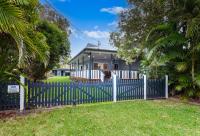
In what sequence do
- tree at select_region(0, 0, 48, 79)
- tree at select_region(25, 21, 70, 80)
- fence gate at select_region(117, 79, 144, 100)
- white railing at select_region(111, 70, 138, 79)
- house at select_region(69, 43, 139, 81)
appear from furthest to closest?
white railing at select_region(111, 70, 138, 79) → house at select_region(69, 43, 139, 81) → tree at select_region(25, 21, 70, 80) → fence gate at select_region(117, 79, 144, 100) → tree at select_region(0, 0, 48, 79)

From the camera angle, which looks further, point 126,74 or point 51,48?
point 126,74

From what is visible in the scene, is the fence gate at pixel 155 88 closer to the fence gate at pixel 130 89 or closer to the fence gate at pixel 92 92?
the fence gate at pixel 130 89

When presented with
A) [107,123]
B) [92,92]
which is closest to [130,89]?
[92,92]

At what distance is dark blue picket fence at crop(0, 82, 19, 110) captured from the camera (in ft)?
25.6

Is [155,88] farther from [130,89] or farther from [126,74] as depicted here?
[126,74]

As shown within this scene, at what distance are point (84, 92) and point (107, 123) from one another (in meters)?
3.37

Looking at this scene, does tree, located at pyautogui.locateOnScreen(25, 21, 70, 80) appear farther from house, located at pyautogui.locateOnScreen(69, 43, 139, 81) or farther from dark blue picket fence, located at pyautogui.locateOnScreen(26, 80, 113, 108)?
house, located at pyautogui.locateOnScreen(69, 43, 139, 81)

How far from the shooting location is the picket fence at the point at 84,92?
835 cm

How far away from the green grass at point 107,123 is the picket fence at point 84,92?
0.84 meters

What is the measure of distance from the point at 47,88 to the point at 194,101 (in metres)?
7.35

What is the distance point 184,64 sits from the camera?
33.7 ft

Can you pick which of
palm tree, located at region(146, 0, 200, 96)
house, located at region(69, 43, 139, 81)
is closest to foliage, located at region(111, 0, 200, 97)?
palm tree, located at region(146, 0, 200, 96)

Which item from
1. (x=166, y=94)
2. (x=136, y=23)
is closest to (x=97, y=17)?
(x=136, y=23)

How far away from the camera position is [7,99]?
26.0 ft
